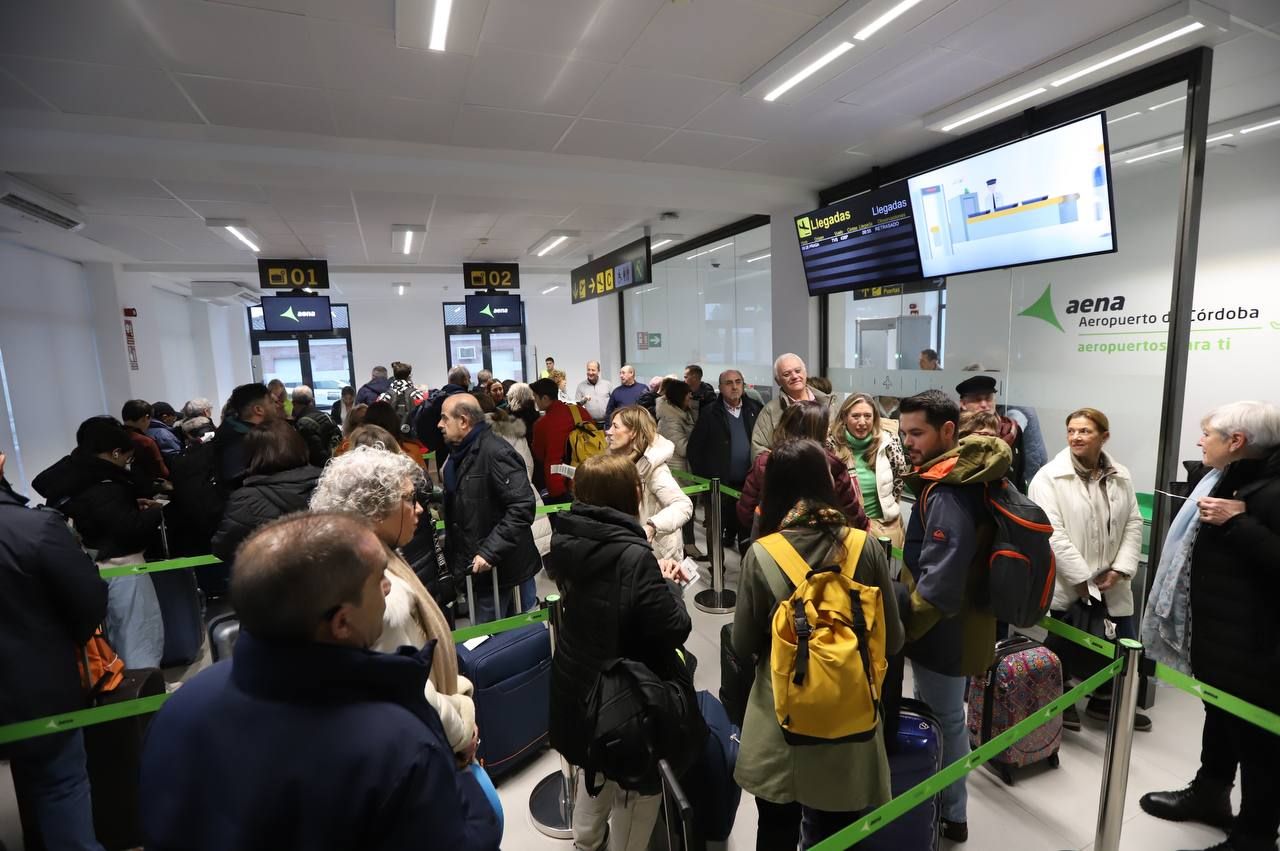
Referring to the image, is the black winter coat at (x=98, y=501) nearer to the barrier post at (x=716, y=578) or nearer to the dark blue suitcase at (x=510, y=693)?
the dark blue suitcase at (x=510, y=693)

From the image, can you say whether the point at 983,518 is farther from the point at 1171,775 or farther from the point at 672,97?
the point at 672,97

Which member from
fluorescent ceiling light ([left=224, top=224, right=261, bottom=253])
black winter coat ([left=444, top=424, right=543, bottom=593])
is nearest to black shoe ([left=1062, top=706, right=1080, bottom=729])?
black winter coat ([left=444, top=424, right=543, bottom=593])

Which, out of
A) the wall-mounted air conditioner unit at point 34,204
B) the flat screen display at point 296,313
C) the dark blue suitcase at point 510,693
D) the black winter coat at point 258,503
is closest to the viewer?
the black winter coat at point 258,503

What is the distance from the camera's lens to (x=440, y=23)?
309cm

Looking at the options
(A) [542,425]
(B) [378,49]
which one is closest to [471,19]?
→ (B) [378,49]

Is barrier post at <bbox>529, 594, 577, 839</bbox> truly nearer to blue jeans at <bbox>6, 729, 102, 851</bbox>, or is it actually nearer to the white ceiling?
blue jeans at <bbox>6, 729, 102, 851</bbox>

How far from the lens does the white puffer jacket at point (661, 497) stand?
324cm

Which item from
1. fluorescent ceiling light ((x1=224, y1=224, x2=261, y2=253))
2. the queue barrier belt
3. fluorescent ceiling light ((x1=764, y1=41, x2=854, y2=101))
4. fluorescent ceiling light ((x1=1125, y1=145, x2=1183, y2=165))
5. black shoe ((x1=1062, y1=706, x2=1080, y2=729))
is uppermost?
fluorescent ceiling light ((x1=764, y1=41, x2=854, y2=101))

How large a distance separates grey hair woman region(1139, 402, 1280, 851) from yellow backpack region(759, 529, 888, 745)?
4.85ft

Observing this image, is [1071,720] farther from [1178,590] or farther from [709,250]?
[709,250]

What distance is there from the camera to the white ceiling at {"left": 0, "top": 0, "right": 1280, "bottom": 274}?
3.10 metres

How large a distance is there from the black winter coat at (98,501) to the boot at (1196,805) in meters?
5.13

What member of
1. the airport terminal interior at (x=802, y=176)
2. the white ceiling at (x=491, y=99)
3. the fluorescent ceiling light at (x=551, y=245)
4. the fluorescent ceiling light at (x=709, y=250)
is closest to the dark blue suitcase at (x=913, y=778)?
the airport terminal interior at (x=802, y=176)

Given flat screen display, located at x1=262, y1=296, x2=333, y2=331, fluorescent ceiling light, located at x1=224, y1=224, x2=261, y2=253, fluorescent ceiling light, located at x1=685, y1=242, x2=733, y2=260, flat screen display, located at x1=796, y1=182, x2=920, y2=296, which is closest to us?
flat screen display, located at x1=796, y1=182, x2=920, y2=296
